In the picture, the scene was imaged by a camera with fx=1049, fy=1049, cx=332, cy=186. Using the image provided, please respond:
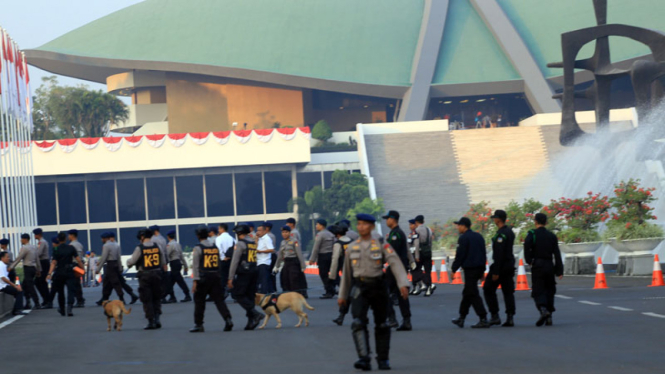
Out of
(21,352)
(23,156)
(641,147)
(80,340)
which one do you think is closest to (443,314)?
(80,340)

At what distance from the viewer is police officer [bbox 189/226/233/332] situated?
1353 centimetres

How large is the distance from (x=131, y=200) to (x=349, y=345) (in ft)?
173

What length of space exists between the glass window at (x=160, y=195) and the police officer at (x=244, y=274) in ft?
159

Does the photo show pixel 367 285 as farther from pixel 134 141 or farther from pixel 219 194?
pixel 219 194

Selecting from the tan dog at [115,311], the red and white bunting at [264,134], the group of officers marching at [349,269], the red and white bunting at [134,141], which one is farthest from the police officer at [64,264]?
the red and white bunting at [134,141]

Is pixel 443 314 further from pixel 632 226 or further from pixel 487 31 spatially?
pixel 487 31

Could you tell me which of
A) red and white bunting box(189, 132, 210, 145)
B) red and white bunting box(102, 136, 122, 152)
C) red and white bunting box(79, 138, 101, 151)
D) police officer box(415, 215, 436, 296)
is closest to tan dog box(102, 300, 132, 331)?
police officer box(415, 215, 436, 296)

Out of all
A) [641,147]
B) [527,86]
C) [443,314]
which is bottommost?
[443,314]

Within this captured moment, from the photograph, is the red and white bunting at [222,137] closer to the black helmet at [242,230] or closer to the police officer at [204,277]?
the black helmet at [242,230]

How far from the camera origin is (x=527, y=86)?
236ft

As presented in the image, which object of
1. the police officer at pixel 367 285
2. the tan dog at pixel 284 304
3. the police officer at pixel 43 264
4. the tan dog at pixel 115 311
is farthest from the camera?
the police officer at pixel 43 264

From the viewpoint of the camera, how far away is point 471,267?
41.4ft

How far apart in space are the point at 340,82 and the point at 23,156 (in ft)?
130

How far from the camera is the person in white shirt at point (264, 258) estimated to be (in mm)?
18984
